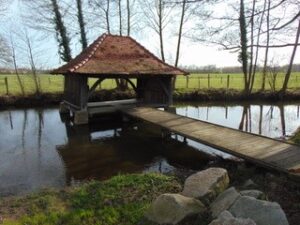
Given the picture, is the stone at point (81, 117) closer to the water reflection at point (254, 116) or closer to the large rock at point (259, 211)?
the water reflection at point (254, 116)

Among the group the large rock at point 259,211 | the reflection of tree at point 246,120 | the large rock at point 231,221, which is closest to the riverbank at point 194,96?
the reflection of tree at point 246,120

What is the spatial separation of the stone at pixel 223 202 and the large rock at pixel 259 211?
14cm

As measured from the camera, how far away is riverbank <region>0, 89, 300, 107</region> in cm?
2123

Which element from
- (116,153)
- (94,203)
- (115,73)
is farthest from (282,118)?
(94,203)

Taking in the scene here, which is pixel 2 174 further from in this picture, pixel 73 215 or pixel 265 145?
pixel 265 145

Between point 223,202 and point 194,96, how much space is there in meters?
18.9

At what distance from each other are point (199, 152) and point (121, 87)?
559 inches

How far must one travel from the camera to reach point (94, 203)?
529 centimetres

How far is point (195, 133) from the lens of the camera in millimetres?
9398

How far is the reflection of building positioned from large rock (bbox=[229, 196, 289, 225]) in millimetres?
4272

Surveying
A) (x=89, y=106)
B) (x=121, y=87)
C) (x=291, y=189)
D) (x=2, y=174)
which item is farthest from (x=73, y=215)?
(x=121, y=87)

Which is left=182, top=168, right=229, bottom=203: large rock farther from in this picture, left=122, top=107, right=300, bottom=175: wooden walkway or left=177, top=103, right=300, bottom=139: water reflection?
left=177, top=103, right=300, bottom=139: water reflection

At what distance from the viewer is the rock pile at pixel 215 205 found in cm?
381

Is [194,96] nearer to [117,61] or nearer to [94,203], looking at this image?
[117,61]
